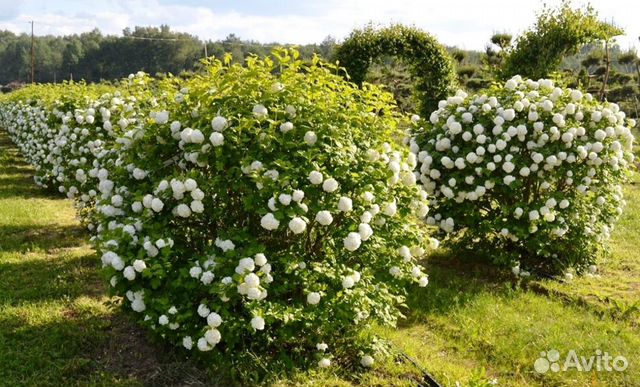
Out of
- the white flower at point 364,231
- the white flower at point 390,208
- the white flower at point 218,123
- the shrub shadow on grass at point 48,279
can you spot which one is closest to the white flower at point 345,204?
the white flower at point 364,231

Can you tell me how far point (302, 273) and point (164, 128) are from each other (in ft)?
4.26

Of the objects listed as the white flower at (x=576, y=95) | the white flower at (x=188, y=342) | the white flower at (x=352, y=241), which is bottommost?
the white flower at (x=188, y=342)

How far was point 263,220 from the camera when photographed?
3.19m

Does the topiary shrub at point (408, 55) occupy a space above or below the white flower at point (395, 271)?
above

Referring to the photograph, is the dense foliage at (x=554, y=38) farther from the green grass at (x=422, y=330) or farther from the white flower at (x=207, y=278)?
the white flower at (x=207, y=278)

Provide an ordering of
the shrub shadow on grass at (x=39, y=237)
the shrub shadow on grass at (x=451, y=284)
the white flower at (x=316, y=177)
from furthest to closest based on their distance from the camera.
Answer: the shrub shadow on grass at (x=39, y=237)
the shrub shadow on grass at (x=451, y=284)
the white flower at (x=316, y=177)

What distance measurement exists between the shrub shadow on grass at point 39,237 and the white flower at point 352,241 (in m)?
4.43

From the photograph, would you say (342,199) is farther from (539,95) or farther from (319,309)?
(539,95)

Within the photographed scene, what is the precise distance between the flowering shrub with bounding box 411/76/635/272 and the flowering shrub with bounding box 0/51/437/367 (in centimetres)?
164

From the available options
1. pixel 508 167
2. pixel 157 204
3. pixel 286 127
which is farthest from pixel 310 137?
pixel 508 167

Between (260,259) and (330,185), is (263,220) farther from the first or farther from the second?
(330,185)

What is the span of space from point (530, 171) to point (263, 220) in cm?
303

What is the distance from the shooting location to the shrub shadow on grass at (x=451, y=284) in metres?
4.89

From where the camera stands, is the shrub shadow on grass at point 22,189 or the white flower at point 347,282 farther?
the shrub shadow on grass at point 22,189
